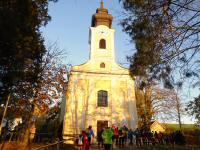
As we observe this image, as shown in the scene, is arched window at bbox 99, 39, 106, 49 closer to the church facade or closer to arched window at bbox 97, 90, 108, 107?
the church facade

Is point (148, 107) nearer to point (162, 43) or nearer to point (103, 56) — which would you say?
point (103, 56)

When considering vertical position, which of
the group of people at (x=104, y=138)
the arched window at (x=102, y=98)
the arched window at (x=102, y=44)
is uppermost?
the arched window at (x=102, y=44)

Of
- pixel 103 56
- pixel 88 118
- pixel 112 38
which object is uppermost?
pixel 112 38

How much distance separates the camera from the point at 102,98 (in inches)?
1001

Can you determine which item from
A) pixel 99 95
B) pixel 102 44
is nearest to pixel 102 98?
pixel 99 95

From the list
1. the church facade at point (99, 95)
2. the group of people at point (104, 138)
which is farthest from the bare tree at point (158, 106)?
the group of people at point (104, 138)

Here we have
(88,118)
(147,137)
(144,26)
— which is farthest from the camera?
(88,118)

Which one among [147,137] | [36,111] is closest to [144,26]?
[147,137]

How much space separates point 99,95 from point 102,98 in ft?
1.31

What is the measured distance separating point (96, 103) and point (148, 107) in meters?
8.66

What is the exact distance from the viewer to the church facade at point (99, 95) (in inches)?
948

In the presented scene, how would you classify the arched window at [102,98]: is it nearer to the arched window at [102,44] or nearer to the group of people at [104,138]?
the arched window at [102,44]

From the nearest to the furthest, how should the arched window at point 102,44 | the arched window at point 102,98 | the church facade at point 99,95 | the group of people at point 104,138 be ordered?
the group of people at point 104,138 → the church facade at point 99,95 → the arched window at point 102,98 → the arched window at point 102,44

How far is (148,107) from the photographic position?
3128 centimetres
